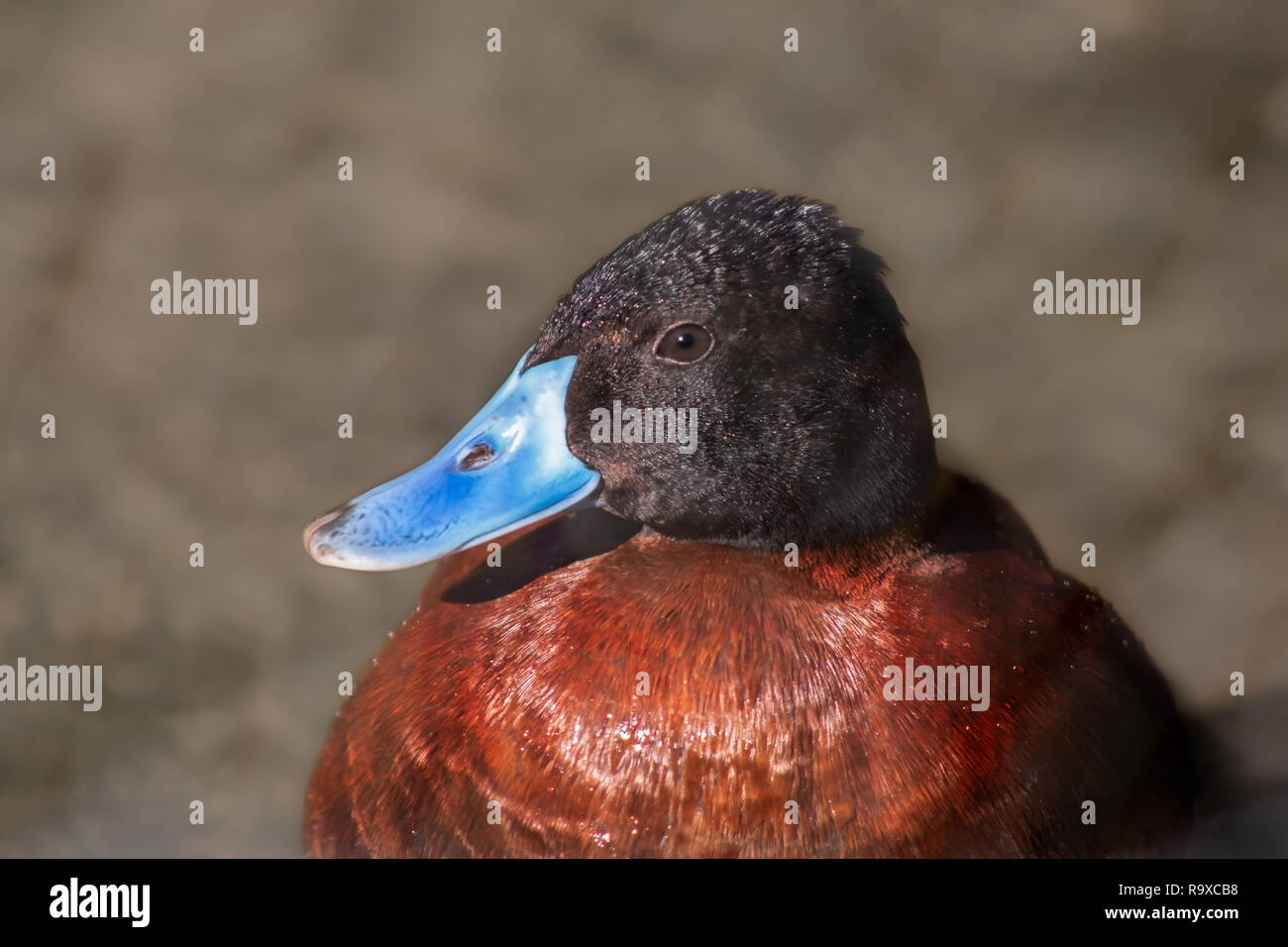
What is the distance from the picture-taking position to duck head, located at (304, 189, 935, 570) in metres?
1.20

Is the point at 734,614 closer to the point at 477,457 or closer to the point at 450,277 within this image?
the point at 477,457

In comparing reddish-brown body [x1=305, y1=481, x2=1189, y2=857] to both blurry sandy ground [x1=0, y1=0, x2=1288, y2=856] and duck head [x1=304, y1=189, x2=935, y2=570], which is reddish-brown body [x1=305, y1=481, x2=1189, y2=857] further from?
blurry sandy ground [x1=0, y1=0, x2=1288, y2=856]

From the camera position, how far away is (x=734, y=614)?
1303 mm

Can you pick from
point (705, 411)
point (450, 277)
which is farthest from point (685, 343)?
point (450, 277)

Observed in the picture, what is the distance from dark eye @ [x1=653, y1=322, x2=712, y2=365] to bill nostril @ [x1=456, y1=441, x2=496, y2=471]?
0.22 metres

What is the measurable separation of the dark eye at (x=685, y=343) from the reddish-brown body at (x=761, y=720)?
24 cm

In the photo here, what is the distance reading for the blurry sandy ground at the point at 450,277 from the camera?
5.76 feet

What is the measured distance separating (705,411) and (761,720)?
33cm

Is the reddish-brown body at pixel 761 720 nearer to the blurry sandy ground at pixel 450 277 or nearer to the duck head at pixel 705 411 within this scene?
the duck head at pixel 705 411

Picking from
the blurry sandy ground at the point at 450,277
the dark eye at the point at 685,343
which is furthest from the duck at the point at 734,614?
the blurry sandy ground at the point at 450,277

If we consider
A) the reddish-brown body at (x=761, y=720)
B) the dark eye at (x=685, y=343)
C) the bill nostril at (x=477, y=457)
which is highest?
the dark eye at (x=685, y=343)

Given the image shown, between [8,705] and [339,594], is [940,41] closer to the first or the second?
[339,594]
